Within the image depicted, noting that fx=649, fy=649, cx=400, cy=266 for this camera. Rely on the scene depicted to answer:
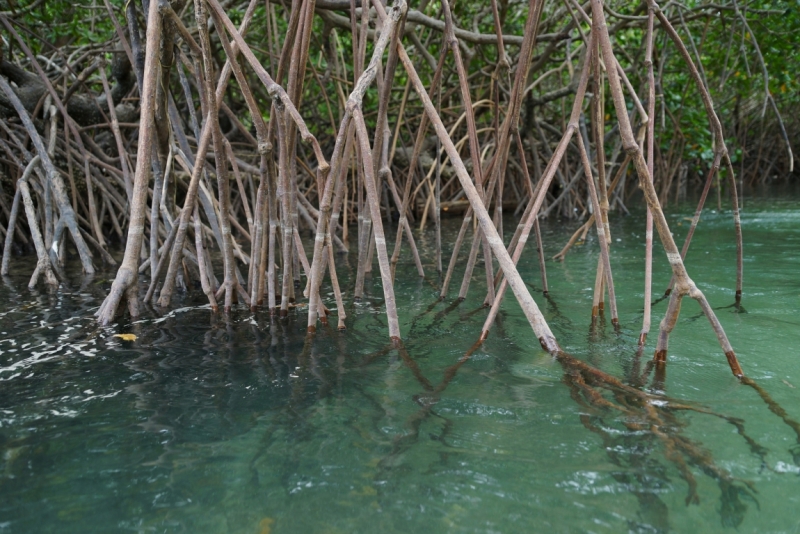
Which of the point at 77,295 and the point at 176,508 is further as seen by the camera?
the point at 77,295

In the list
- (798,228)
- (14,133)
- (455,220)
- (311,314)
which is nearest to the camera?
(311,314)

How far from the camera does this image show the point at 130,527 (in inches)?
51.2

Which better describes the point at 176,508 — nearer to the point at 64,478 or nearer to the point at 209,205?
the point at 64,478

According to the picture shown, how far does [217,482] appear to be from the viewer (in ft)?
4.79

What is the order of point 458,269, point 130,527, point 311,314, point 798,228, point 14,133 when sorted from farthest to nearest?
point 798,228 → point 14,133 → point 458,269 → point 311,314 → point 130,527

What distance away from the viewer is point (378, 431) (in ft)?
5.59

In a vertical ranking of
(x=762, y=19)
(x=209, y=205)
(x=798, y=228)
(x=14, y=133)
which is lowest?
(x=798, y=228)

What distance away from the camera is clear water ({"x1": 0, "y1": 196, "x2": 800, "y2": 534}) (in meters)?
1.33

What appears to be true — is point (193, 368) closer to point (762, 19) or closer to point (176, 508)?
point (176, 508)

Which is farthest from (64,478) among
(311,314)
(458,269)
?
(458,269)

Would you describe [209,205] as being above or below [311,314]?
above

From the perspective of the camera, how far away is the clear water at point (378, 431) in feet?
4.37

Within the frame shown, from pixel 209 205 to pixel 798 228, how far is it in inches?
212

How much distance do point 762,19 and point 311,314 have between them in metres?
6.04
